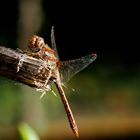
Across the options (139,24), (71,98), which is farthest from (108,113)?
(139,24)

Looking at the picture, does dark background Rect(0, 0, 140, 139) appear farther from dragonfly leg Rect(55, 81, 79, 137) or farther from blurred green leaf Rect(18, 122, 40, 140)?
blurred green leaf Rect(18, 122, 40, 140)

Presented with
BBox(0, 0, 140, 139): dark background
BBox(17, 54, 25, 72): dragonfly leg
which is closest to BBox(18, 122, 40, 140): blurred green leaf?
BBox(17, 54, 25, 72): dragonfly leg

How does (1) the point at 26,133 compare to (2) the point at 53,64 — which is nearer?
(1) the point at 26,133

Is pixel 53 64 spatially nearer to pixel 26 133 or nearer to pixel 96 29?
pixel 26 133

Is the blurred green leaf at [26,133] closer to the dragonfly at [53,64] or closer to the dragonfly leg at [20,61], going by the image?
the dragonfly at [53,64]

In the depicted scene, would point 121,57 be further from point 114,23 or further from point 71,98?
point 71,98

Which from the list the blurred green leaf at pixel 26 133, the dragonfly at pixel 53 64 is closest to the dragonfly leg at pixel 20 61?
the dragonfly at pixel 53 64

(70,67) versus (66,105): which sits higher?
(70,67)

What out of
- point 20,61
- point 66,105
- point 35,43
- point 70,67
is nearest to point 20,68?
point 20,61
